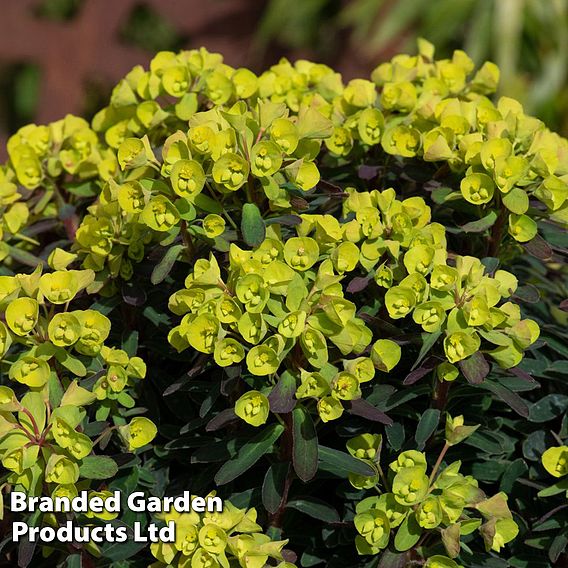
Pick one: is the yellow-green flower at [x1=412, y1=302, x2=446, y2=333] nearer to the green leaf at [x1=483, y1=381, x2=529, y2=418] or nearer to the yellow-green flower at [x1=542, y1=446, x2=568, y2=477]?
the green leaf at [x1=483, y1=381, x2=529, y2=418]

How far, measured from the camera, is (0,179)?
192cm

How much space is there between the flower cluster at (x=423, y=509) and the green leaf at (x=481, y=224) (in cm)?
34

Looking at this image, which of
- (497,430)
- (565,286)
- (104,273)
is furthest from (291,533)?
(565,286)

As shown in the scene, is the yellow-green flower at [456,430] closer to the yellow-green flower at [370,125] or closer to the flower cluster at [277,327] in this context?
the flower cluster at [277,327]

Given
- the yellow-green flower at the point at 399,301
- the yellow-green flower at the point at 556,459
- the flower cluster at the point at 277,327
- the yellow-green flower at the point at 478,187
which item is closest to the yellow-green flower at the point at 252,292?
the flower cluster at the point at 277,327

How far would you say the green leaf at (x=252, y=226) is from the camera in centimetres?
149

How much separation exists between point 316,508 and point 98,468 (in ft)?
1.18

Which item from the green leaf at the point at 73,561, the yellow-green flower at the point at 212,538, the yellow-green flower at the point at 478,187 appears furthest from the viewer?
the yellow-green flower at the point at 478,187

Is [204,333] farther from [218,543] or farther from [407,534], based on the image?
[407,534]

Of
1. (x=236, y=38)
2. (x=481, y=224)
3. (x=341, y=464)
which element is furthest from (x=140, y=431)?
(x=236, y=38)

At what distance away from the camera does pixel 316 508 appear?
1.53 metres

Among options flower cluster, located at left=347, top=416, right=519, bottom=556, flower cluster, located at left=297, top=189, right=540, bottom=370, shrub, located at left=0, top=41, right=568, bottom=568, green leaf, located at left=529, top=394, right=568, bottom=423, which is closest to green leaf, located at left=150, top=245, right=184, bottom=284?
shrub, located at left=0, top=41, right=568, bottom=568

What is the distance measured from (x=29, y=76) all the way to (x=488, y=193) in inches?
181

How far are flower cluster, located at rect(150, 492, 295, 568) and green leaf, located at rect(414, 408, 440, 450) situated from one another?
0.90 ft
